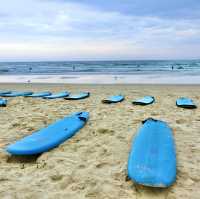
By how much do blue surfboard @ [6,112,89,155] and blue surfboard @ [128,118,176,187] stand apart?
1034 mm

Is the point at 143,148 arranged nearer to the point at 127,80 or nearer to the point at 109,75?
the point at 127,80

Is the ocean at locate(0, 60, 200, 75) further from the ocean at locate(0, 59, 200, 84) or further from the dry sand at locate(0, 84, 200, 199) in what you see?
the dry sand at locate(0, 84, 200, 199)

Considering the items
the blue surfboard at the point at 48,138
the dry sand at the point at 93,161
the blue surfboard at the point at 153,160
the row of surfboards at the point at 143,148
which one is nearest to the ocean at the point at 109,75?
the dry sand at the point at 93,161

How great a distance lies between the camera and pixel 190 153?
337 cm

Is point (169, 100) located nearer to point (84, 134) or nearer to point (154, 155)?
point (84, 134)

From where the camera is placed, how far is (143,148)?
10.6 ft

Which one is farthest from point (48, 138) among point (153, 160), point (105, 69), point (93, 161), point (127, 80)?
point (105, 69)

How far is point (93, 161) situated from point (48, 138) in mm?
886

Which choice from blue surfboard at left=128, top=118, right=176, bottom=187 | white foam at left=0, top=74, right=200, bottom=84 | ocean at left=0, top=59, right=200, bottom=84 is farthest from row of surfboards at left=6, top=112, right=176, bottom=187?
ocean at left=0, top=59, right=200, bottom=84

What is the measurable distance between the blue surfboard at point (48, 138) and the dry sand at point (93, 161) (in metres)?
0.09

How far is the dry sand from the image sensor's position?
2.42 meters

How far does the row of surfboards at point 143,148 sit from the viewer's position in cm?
251

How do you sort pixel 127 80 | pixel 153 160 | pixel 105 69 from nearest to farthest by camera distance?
pixel 153 160 → pixel 127 80 → pixel 105 69

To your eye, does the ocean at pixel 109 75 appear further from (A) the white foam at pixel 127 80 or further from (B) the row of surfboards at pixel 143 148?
(B) the row of surfboards at pixel 143 148
